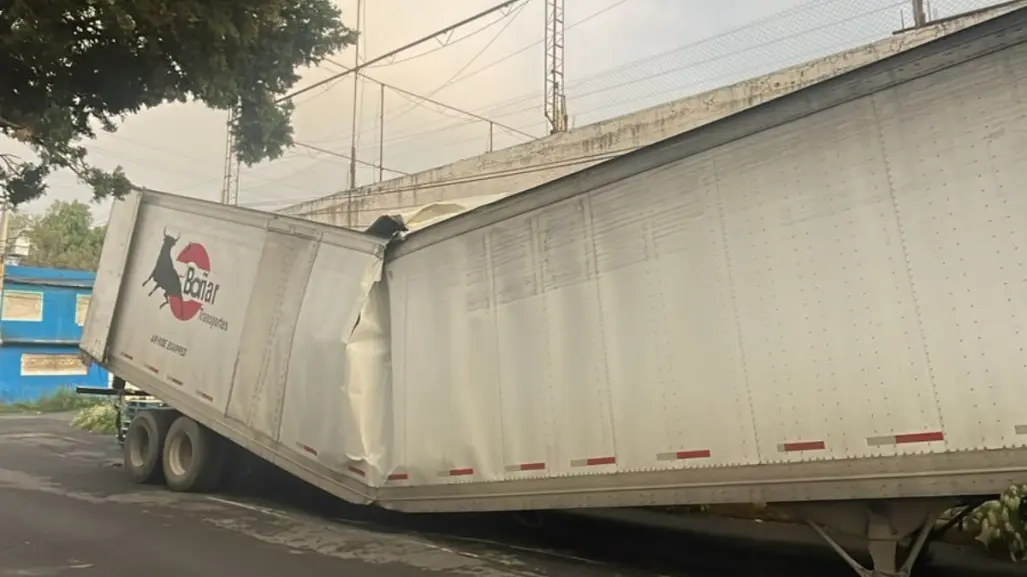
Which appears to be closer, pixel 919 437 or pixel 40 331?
pixel 919 437

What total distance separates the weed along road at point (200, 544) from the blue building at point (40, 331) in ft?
80.1

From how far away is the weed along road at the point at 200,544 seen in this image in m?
7.04

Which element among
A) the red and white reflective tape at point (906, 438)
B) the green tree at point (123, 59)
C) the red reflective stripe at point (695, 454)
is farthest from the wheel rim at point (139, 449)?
the red and white reflective tape at point (906, 438)

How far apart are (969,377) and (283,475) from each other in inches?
394

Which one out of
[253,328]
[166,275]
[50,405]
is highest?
[50,405]

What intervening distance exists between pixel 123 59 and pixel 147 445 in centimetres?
583

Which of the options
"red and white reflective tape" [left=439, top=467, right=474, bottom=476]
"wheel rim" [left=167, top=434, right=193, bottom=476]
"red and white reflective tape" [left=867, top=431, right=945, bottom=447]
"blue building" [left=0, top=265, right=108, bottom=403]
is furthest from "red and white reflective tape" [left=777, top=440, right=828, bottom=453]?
"blue building" [left=0, top=265, right=108, bottom=403]

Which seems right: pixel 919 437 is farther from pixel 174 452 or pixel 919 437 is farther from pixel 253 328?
pixel 174 452

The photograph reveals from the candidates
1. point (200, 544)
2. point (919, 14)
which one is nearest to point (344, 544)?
point (200, 544)

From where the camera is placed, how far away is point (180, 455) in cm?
1126

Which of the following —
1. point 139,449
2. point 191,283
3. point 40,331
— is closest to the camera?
point 191,283

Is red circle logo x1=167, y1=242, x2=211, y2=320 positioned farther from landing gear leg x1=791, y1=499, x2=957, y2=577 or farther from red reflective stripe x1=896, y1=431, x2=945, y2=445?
red reflective stripe x1=896, y1=431, x2=945, y2=445

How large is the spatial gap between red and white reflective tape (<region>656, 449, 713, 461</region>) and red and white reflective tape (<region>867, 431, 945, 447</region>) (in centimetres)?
108

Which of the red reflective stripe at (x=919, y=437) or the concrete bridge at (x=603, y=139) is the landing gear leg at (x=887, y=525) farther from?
the concrete bridge at (x=603, y=139)
